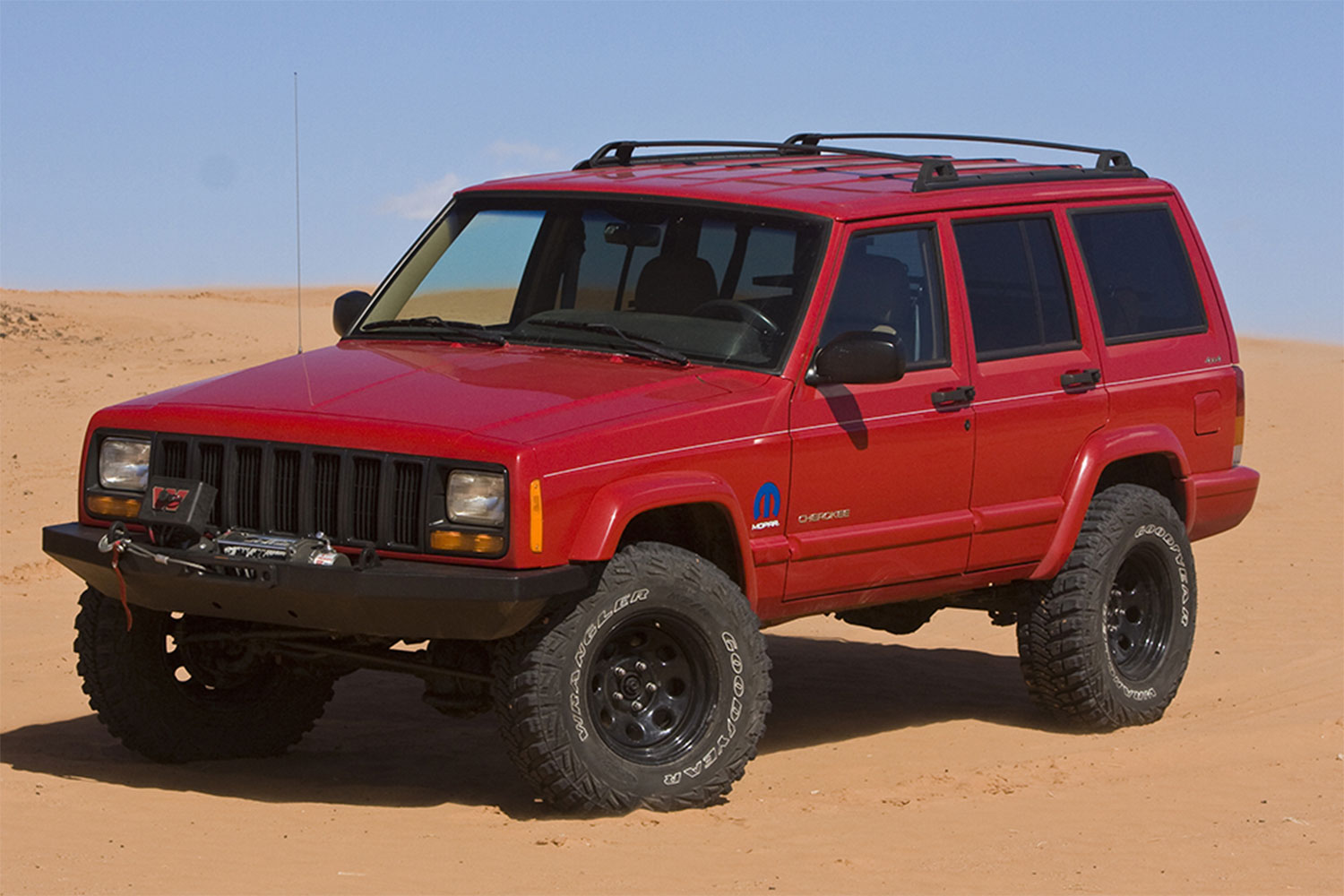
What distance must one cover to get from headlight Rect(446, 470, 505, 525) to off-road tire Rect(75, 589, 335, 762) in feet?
5.00

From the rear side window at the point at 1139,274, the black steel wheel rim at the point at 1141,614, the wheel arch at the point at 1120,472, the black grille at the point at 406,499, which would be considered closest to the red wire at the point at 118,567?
the black grille at the point at 406,499

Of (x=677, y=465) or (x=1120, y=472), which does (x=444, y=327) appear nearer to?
(x=677, y=465)

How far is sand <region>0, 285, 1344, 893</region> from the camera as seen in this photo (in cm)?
596

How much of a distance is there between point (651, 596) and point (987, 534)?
191 centimetres

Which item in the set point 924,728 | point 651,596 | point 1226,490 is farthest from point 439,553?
point 1226,490

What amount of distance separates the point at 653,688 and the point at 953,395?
1751 millimetres

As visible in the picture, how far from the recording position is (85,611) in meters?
7.30

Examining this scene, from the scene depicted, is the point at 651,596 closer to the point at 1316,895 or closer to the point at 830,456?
the point at 830,456

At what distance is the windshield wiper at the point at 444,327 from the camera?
7402 mm

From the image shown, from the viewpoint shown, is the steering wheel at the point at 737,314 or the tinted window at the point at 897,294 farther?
the tinted window at the point at 897,294

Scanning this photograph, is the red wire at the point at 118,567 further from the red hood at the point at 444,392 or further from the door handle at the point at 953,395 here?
the door handle at the point at 953,395

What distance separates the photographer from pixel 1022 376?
794 cm

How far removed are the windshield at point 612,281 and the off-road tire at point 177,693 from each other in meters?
1.42

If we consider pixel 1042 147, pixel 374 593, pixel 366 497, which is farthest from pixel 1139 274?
pixel 374 593
